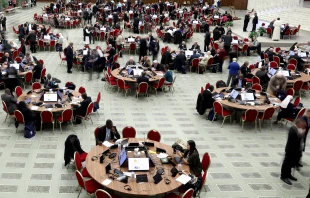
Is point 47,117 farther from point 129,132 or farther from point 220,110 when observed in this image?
point 220,110

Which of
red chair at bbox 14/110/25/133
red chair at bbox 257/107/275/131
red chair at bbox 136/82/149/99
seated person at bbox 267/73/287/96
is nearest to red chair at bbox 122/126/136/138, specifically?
red chair at bbox 14/110/25/133

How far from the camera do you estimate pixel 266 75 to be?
1457 centimetres

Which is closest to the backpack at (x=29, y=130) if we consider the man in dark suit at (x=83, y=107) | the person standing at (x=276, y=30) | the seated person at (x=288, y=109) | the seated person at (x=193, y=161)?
the man in dark suit at (x=83, y=107)

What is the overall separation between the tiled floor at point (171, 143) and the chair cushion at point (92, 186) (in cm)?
64

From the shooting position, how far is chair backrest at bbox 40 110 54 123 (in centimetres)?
1024

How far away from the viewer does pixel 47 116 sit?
33.9ft

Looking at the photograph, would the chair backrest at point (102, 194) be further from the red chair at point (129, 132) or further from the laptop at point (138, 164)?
the red chair at point (129, 132)

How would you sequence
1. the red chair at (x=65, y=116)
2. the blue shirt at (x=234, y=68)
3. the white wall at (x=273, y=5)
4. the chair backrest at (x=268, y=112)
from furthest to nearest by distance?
the white wall at (x=273, y=5) → the blue shirt at (x=234, y=68) → the chair backrest at (x=268, y=112) → the red chair at (x=65, y=116)

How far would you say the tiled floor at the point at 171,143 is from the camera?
8.03 metres

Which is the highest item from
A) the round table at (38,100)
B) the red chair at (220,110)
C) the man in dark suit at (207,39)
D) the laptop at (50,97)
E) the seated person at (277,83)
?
the man in dark suit at (207,39)

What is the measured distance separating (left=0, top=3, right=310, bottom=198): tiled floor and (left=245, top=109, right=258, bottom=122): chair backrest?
0.47 meters

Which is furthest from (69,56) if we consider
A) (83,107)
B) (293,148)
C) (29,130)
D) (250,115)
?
(293,148)

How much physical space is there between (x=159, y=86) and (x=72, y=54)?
17.0ft

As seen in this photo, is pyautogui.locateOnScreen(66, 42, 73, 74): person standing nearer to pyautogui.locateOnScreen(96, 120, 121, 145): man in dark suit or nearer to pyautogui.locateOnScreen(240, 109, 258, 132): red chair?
pyautogui.locateOnScreen(96, 120, 121, 145): man in dark suit
